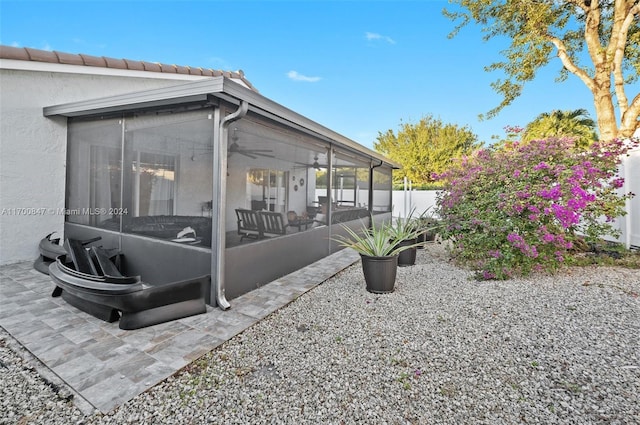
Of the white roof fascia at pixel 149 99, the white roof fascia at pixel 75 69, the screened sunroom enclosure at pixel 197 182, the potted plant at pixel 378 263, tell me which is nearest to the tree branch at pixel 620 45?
the screened sunroom enclosure at pixel 197 182

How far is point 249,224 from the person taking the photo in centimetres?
416

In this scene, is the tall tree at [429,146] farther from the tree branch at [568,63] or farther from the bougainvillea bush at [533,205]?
the bougainvillea bush at [533,205]

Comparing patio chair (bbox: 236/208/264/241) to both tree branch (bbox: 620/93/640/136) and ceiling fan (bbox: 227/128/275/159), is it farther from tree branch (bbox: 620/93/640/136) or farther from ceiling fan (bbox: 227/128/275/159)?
tree branch (bbox: 620/93/640/136)

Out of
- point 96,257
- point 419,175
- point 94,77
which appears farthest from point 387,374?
point 419,175

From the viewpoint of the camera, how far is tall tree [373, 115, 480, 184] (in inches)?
932

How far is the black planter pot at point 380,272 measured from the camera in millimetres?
4113

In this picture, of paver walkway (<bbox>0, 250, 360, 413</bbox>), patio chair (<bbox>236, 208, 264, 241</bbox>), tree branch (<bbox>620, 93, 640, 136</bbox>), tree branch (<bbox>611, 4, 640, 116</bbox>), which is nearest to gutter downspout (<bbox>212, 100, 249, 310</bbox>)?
paver walkway (<bbox>0, 250, 360, 413</bbox>)

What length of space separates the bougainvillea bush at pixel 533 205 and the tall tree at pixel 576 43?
19.0 feet

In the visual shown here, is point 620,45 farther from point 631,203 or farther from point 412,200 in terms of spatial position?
point 412,200

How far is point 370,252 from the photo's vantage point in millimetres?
4262

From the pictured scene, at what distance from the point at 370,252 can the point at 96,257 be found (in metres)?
3.49

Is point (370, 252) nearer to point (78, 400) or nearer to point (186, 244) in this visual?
point (186, 244)

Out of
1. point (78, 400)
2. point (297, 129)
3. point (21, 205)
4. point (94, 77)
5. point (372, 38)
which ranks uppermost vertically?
point (372, 38)

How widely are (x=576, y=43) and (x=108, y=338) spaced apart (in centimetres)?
1540
